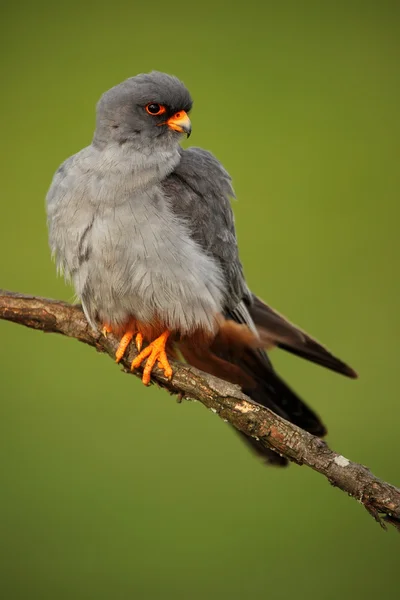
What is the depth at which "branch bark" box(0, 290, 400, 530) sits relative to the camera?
2.47 m

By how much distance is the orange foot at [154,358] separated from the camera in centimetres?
303

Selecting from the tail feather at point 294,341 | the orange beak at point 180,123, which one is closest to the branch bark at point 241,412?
the tail feather at point 294,341

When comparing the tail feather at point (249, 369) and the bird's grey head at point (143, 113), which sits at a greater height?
the bird's grey head at point (143, 113)

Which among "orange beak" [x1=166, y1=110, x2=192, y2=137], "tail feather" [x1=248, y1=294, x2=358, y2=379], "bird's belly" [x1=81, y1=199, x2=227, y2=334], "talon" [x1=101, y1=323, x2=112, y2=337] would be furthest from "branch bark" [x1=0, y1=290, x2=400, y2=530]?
"orange beak" [x1=166, y1=110, x2=192, y2=137]

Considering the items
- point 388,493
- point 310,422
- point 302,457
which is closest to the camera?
point 388,493

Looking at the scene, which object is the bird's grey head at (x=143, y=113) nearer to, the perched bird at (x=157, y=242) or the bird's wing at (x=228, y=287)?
the perched bird at (x=157, y=242)

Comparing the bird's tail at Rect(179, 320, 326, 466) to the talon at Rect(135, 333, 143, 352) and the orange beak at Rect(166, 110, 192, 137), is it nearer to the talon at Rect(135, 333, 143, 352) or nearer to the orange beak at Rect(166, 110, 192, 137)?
the talon at Rect(135, 333, 143, 352)

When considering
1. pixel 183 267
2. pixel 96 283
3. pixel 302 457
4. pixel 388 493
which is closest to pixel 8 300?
pixel 96 283

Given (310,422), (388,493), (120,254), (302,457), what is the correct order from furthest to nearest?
1. (310,422)
2. (120,254)
3. (302,457)
4. (388,493)

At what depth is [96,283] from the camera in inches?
122

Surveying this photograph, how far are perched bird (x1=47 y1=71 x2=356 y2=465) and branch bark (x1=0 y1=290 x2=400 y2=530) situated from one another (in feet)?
0.27

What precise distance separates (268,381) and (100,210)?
103 centimetres

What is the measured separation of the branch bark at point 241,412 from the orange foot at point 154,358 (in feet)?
0.09

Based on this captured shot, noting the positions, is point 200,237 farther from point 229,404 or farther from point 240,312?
point 229,404
